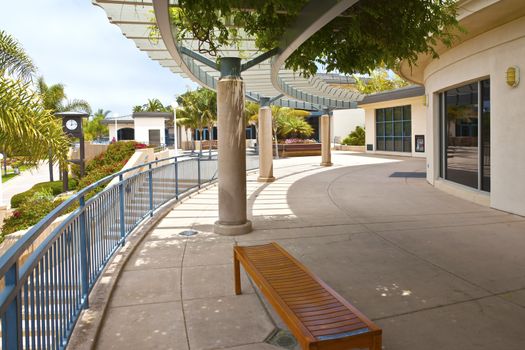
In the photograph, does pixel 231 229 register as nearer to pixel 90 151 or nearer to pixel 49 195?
pixel 49 195

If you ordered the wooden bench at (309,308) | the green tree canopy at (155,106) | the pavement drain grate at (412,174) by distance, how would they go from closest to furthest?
the wooden bench at (309,308), the pavement drain grate at (412,174), the green tree canopy at (155,106)

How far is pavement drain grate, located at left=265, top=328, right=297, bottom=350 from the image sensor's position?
3.77 m

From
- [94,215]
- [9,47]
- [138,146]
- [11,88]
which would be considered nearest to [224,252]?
[94,215]

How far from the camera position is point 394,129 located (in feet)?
96.8

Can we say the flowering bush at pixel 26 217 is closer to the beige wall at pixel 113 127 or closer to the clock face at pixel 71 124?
the clock face at pixel 71 124

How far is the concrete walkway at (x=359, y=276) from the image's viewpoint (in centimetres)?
396

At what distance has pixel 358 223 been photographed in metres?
8.45

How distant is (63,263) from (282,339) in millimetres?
1883

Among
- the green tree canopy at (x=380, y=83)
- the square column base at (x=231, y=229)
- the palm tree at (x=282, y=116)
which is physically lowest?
the square column base at (x=231, y=229)

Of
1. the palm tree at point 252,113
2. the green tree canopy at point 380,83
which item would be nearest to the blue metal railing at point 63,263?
the palm tree at point 252,113

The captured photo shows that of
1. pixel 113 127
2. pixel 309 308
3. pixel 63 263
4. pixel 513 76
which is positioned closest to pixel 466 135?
pixel 513 76

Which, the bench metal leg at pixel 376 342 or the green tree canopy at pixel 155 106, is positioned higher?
Result: the green tree canopy at pixel 155 106

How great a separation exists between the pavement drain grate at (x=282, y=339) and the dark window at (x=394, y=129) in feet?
83.9

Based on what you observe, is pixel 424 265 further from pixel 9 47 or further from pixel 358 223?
pixel 9 47
